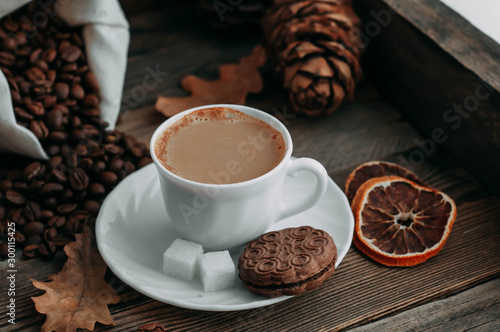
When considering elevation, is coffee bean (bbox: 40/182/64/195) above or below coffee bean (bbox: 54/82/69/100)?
below

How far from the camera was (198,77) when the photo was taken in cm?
179

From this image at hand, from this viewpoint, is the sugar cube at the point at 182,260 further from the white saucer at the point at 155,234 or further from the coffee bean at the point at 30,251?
the coffee bean at the point at 30,251

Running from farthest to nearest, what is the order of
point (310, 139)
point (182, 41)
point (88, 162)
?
point (182, 41)
point (310, 139)
point (88, 162)

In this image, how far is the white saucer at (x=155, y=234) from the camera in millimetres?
1019

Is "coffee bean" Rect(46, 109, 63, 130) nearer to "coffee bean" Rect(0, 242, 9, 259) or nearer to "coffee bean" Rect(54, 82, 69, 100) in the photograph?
"coffee bean" Rect(54, 82, 69, 100)

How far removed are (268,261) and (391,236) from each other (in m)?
0.34

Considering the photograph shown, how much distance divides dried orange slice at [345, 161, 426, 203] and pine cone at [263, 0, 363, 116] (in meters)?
0.30

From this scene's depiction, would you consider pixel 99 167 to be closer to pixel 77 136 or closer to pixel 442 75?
pixel 77 136

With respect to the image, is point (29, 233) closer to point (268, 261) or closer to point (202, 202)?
point (202, 202)

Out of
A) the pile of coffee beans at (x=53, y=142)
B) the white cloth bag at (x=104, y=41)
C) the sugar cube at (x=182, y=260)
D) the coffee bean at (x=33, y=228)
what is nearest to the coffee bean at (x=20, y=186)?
the pile of coffee beans at (x=53, y=142)

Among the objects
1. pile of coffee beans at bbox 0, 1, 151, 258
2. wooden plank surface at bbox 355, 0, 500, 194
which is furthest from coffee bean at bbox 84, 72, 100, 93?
wooden plank surface at bbox 355, 0, 500, 194

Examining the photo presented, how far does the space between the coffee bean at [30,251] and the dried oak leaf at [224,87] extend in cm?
58

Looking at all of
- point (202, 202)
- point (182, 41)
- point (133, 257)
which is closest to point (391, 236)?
point (202, 202)

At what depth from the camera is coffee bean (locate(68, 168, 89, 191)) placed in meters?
1.29
